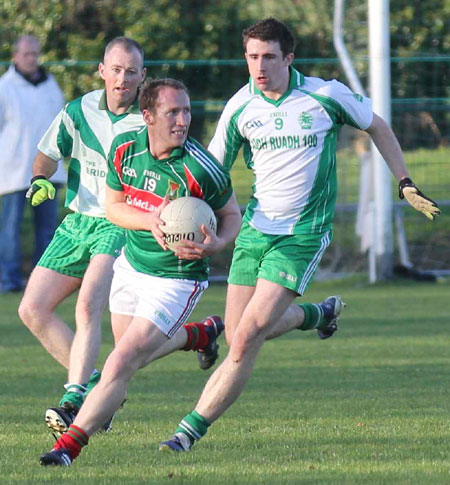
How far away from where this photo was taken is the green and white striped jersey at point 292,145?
6.62m

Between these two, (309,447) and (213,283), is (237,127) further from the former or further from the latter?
(213,283)

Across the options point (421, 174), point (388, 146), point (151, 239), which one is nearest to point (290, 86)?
point (388, 146)

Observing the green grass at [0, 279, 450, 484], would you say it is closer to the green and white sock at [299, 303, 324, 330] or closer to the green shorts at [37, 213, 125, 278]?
the green and white sock at [299, 303, 324, 330]

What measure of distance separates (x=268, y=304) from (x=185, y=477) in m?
1.13

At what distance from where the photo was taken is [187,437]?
621cm

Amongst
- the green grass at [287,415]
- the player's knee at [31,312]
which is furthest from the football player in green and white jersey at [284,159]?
the player's knee at [31,312]

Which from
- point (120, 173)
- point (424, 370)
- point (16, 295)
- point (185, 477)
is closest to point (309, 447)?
point (185, 477)

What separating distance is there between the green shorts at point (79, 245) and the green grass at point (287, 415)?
2.94ft

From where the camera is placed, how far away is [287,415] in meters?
7.29

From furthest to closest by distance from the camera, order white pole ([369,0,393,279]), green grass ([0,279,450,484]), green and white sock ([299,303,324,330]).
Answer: white pole ([369,0,393,279])
green and white sock ([299,303,324,330])
green grass ([0,279,450,484])

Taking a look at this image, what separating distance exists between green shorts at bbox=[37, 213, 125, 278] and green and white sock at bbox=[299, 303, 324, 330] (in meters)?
1.30

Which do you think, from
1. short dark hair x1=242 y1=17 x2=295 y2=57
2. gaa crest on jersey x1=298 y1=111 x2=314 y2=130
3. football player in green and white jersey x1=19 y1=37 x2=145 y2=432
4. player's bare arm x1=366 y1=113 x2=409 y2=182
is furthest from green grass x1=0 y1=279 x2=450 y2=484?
short dark hair x1=242 y1=17 x2=295 y2=57

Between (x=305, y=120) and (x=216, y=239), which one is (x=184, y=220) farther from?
(x=305, y=120)

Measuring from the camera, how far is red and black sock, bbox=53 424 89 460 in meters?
5.71
